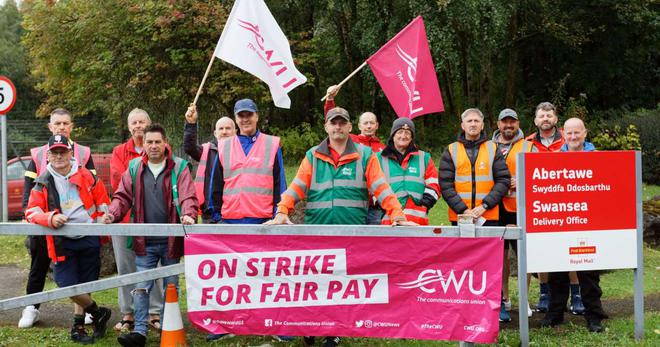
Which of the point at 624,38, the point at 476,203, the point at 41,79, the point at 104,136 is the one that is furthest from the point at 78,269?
the point at 41,79

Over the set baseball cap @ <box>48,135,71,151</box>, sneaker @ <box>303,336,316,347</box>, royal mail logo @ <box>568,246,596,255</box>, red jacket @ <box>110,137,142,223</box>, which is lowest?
sneaker @ <box>303,336,316,347</box>

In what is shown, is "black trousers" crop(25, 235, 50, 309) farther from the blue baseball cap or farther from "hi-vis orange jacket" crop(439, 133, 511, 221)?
"hi-vis orange jacket" crop(439, 133, 511, 221)

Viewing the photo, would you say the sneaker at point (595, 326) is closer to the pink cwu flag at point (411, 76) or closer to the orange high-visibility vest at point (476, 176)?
the orange high-visibility vest at point (476, 176)

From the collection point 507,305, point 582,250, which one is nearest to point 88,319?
point 507,305

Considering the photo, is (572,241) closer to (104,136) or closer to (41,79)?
(104,136)

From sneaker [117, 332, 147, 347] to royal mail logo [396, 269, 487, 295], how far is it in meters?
2.40

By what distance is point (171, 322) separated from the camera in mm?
5797

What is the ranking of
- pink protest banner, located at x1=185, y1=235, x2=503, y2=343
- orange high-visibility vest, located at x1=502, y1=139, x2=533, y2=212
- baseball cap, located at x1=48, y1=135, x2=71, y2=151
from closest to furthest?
pink protest banner, located at x1=185, y1=235, x2=503, y2=343 → baseball cap, located at x1=48, y1=135, x2=71, y2=151 → orange high-visibility vest, located at x1=502, y1=139, x2=533, y2=212

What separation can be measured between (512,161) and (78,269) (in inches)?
172

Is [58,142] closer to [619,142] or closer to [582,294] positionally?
[582,294]

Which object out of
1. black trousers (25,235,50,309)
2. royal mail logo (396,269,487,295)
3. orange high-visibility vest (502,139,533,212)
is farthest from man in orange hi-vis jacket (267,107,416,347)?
black trousers (25,235,50,309)

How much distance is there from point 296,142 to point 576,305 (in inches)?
677

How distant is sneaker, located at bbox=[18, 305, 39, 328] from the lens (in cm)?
691

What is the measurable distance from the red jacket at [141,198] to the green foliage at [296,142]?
54.1ft
